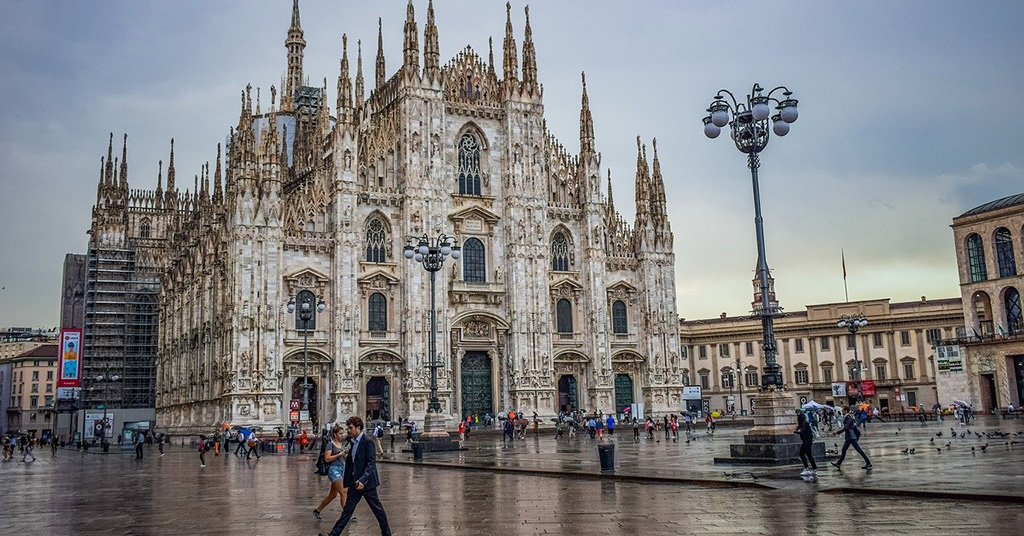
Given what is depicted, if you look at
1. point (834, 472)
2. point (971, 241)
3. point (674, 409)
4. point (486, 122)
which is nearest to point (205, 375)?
point (486, 122)

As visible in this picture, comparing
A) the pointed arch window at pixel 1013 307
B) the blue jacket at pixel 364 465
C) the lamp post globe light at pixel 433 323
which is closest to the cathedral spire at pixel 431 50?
the lamp post globe light at pixel 433 323

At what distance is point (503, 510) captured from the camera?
14.6 meters

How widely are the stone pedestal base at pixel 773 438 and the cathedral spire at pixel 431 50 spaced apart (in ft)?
127

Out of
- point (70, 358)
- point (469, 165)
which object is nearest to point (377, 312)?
point (469, 165)

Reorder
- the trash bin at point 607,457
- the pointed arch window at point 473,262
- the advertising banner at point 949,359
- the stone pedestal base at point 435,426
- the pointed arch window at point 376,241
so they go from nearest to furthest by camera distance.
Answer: the trash bin at point 607,457 < the stone pedestal base at point 435,426 < the pointed arch window at point 376,241 < the pointed arch window at point 473,262 < the advertising banner at point 949,359

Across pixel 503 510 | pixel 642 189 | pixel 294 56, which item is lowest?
pixel 503 510

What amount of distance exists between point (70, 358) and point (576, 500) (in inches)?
2416

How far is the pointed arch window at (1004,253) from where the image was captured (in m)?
61.9

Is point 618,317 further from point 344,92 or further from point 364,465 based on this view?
point 364,465

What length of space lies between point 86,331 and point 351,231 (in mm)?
42368

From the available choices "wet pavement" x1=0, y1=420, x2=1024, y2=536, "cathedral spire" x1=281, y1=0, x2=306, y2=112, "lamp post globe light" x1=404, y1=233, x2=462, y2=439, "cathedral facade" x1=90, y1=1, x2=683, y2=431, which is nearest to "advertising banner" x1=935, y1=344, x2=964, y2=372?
"cathedral facade" x1=90, y1=1, x2=683, y2=431

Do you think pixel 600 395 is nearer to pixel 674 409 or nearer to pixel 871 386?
pixel 674 409

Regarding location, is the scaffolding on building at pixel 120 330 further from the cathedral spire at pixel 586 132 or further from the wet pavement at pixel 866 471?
the wet pavement at pixel 866 471

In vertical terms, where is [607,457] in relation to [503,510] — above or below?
above
